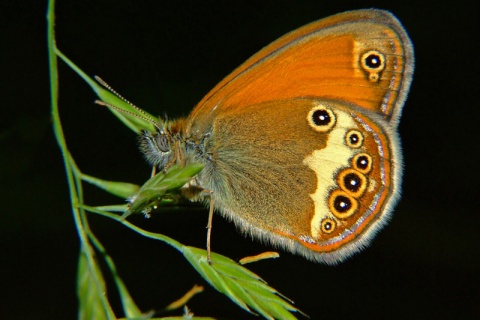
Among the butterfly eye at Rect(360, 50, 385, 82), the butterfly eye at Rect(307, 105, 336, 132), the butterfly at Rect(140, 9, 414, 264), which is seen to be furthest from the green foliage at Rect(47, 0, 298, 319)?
the butterfly eye at Rect(360, 50, 385, 82)

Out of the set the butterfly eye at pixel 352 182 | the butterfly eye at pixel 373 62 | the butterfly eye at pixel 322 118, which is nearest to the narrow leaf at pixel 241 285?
the butterfly eye at pixel 352 182

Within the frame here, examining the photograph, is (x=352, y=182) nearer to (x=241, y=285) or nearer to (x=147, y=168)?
(x=241, y=285)

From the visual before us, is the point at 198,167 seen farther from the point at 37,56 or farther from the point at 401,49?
the point at 37,56

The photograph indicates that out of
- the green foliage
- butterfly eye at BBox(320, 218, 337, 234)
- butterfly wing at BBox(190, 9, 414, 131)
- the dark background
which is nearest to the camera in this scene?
the green foliage

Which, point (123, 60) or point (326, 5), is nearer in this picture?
point (123, 60)

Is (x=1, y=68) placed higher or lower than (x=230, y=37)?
higher

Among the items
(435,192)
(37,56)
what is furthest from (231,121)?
(435,192)

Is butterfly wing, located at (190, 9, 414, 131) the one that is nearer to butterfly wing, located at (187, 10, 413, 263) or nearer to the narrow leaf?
butterfly wing, located at (187, 10, 413, 263)

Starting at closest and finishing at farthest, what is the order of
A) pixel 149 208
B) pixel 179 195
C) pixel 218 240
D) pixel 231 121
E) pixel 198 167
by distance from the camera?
1. pixel 198 167
2. pixel 149 208
3. pixel 179 195
4. pixel 231 121
5. pixel 218 240
